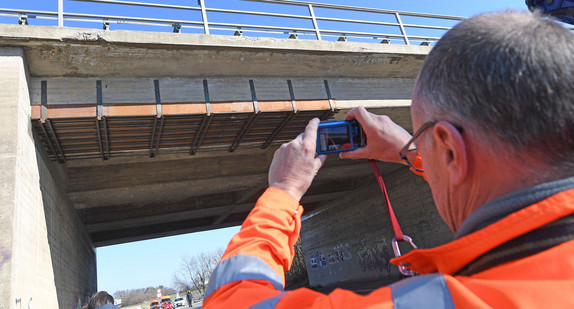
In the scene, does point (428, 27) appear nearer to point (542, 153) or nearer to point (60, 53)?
point (60, 53)

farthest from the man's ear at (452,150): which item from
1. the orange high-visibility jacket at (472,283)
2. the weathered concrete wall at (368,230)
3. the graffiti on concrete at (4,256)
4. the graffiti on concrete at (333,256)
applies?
the graffiti on concrete at (333,256)

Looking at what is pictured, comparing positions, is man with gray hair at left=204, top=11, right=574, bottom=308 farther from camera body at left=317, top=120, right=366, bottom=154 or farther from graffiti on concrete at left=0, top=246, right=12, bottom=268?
graffiti on concrete at left=0, top=246, right=12, bottom=268

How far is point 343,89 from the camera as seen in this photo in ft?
34.3

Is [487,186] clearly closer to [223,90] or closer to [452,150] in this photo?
[452,150]

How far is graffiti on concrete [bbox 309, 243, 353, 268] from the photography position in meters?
21.1

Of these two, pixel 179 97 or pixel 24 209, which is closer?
pixel 24 209

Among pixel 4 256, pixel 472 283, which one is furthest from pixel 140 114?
pixel 472 283

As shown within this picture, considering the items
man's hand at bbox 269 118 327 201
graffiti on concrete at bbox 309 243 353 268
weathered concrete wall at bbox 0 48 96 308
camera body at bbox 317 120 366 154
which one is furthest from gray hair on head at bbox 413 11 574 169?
graffiti on concrete at bbox 309 243 353 268

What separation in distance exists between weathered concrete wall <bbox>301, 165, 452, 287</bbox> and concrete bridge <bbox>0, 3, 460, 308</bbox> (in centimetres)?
37

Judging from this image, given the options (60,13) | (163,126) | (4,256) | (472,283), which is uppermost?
(60,13)

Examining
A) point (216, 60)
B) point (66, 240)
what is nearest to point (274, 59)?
point (216, 60)

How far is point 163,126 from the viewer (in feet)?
30.4

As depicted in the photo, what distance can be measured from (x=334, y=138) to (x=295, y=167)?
407mm

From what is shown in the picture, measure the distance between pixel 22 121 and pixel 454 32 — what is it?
784cm
